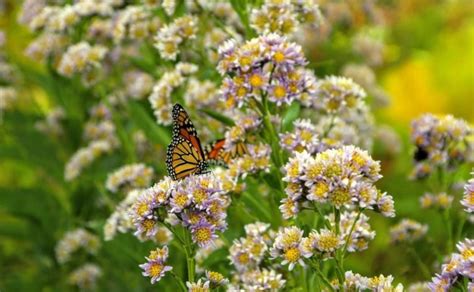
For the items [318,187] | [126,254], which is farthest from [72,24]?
[318,187]

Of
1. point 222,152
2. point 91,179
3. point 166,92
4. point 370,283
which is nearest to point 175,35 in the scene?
point 166,92

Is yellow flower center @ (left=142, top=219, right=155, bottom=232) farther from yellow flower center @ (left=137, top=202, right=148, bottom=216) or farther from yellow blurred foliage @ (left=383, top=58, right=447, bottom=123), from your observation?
yellow blurred foliage @ (left=383, top=58, right=447, bottom=123)

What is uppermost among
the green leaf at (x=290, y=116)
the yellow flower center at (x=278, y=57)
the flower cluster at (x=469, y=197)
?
the green leaf at (x=290, y=116)

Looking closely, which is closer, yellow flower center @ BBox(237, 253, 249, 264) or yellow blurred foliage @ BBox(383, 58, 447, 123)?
yellow flower center @ BBox(237, 253, 249, 264)

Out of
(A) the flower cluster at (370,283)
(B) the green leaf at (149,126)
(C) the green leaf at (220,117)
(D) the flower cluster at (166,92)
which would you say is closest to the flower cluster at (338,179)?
(A) the flower cluster at (370,283)

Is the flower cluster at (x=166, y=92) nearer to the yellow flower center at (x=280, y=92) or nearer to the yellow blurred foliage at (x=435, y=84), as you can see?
the yellow flower center at (x=280, y=92)

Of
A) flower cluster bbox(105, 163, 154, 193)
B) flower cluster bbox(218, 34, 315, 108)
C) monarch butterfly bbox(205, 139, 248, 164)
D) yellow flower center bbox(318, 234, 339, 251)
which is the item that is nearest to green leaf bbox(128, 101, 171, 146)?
flower cluster bbox(105, 163, 154, 193)

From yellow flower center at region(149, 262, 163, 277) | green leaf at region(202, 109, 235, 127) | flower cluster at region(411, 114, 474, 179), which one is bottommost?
yellow flower center at region(149, 262, 163, 277)

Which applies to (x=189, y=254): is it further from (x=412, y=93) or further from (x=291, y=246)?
(x=412, y=93)
